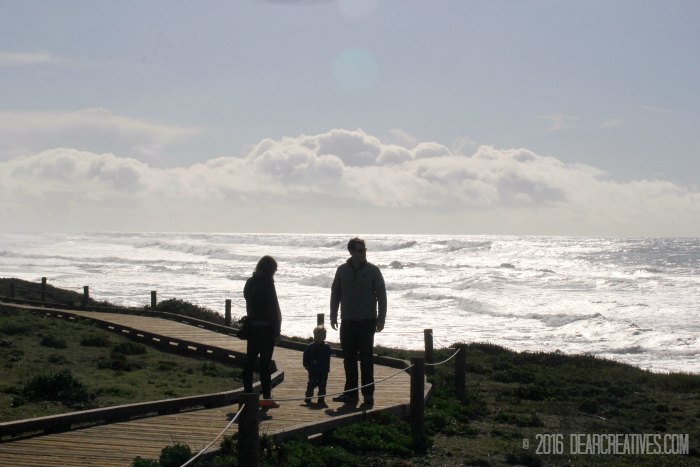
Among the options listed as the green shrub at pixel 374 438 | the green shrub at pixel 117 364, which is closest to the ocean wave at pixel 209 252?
the green shrub at pixel 117 364

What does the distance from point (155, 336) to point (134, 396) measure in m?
7.49

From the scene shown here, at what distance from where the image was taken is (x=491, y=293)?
193ft

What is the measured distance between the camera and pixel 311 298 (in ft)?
174

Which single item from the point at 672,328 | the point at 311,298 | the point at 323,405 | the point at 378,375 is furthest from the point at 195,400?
the point at 311,298

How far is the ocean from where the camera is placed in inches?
1359

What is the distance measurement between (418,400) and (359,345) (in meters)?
1.10

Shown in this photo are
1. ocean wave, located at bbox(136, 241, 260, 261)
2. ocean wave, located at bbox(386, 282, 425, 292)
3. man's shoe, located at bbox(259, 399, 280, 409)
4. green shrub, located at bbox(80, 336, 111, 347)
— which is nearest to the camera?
man's shoe, located at bbox(259, 399, 280, 409)

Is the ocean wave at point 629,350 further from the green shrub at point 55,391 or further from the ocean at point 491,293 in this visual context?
the green shrub at point 55,391

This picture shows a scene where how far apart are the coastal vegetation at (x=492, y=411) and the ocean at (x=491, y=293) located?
34.9 feet

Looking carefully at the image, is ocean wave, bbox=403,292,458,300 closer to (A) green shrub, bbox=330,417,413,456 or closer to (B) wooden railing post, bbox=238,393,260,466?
(A) green shrub, bbox=330,417,413,456

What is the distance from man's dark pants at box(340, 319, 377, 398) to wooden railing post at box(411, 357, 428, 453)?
0.67m

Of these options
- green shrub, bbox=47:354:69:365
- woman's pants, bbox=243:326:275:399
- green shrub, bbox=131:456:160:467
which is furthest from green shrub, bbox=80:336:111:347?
green shrub, bbox=131:456:160:467

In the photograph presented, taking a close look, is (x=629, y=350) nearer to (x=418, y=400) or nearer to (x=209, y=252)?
(x=418, y=400)

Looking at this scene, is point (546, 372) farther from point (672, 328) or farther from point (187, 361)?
point (672, 328)
